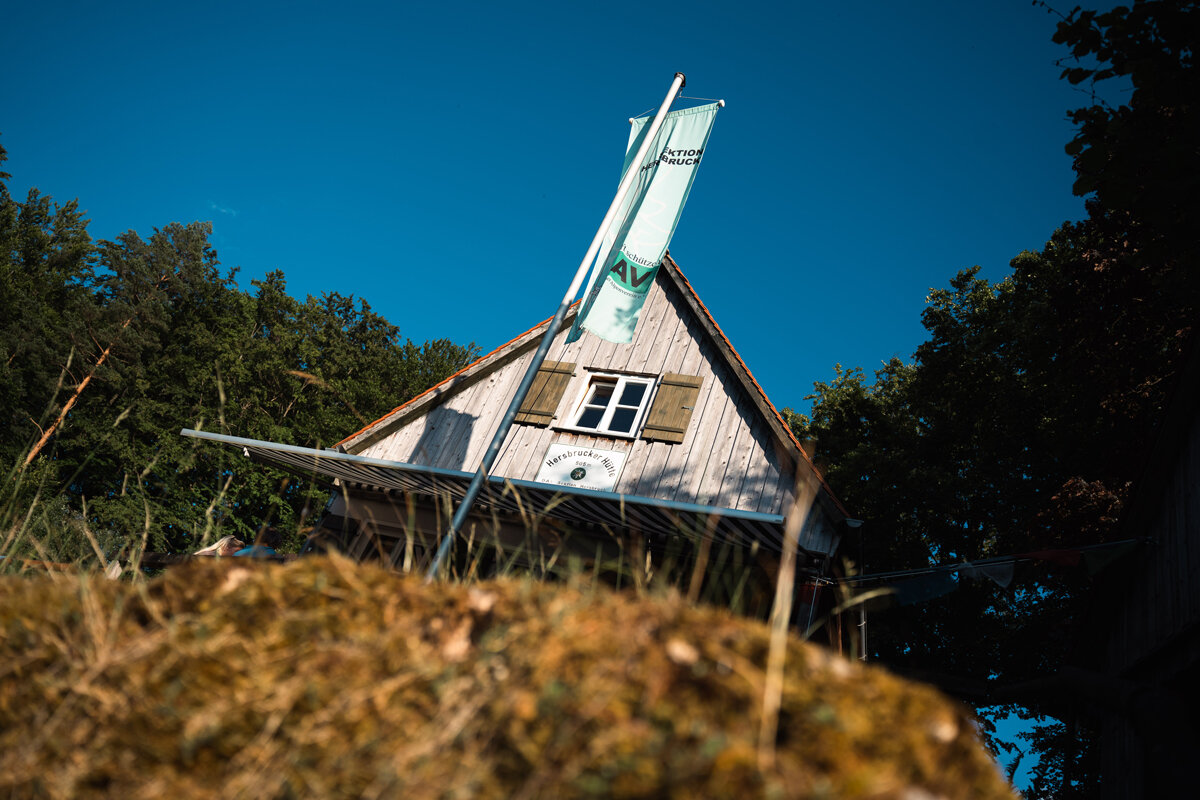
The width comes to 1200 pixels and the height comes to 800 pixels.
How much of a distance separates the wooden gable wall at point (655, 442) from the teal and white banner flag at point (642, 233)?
2.63 m

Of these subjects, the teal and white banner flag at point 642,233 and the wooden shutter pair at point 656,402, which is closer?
the teal and white banner flag at point 642,233

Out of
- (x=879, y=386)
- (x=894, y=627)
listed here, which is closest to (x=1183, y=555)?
(x=894, y=627)

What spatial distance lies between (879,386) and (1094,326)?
14098 millimetres

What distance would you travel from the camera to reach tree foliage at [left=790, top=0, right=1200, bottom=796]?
35.8 feet

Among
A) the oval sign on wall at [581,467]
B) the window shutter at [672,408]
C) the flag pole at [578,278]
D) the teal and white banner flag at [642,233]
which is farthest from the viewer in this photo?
the window shutter at [672,408]

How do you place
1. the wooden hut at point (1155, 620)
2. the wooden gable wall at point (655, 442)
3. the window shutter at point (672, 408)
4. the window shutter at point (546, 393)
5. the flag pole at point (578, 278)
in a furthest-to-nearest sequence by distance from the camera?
the window shutter at point (546, 393) → the window shutter at point (672, 408) → the wooden gable wall at point (655, 442) → the flag pole at point (578, 278) → the wooden hut at point (1155, 620)

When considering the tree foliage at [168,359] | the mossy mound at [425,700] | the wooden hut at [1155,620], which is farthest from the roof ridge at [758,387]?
the tree foliage at [168,359]

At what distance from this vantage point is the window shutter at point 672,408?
31.7ft

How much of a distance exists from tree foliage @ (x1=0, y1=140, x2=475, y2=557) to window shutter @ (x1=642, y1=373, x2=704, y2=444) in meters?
17.0

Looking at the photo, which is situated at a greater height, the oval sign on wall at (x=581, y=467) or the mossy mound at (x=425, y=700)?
the oval sign on wall at (x=581, y=467)

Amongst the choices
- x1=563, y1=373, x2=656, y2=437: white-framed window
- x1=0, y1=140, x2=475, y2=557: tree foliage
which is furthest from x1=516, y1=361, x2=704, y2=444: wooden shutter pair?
x1=0, y1=140, x2=475, y2=557: tree foliage

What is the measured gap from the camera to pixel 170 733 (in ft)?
3.83

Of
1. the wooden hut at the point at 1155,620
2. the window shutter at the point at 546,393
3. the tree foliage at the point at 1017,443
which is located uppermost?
the tree foliage at the point at 1017,443

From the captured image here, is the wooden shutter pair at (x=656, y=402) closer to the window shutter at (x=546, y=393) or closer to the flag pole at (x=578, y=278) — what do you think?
the window shutter at (x=546, y=393)
